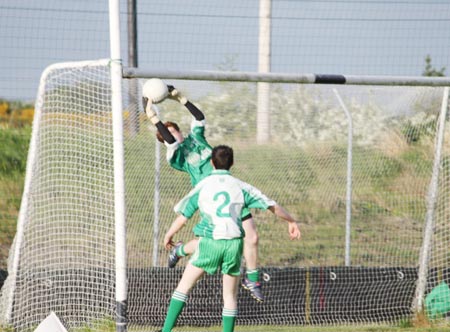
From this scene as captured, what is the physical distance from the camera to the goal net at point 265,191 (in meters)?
8.63

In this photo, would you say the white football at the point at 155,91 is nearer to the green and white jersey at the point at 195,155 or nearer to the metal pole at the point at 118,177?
the metal pole at the point at 118,177

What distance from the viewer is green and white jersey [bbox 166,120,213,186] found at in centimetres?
838

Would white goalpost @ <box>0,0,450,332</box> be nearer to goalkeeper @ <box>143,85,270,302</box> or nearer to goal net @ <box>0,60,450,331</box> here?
goal net @ <box>0,60,450,331</box>

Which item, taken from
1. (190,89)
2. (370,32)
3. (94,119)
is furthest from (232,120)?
(94,119)

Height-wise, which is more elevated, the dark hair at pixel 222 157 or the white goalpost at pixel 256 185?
the dark hair at pixel 222 157

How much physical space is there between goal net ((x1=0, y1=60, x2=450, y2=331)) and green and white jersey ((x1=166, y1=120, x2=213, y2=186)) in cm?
62

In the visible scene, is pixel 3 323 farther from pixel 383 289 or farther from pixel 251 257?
pixel 383 289

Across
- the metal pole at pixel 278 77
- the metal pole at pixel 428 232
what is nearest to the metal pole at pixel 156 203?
the metal pole at pixel 278 77

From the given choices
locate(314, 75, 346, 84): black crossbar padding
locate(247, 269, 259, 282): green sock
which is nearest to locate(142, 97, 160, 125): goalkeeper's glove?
locate(247, 269, 259, 282): green sock

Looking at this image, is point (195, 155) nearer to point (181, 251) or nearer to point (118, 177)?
point (181, 251)

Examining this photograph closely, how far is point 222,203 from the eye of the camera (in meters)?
7.49

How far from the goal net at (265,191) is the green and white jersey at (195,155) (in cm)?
62

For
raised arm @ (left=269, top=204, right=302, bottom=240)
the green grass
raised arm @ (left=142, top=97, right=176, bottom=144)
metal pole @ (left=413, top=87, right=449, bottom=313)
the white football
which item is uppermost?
the white football

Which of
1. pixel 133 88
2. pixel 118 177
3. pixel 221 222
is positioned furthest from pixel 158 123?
Result: pixel 133 88
